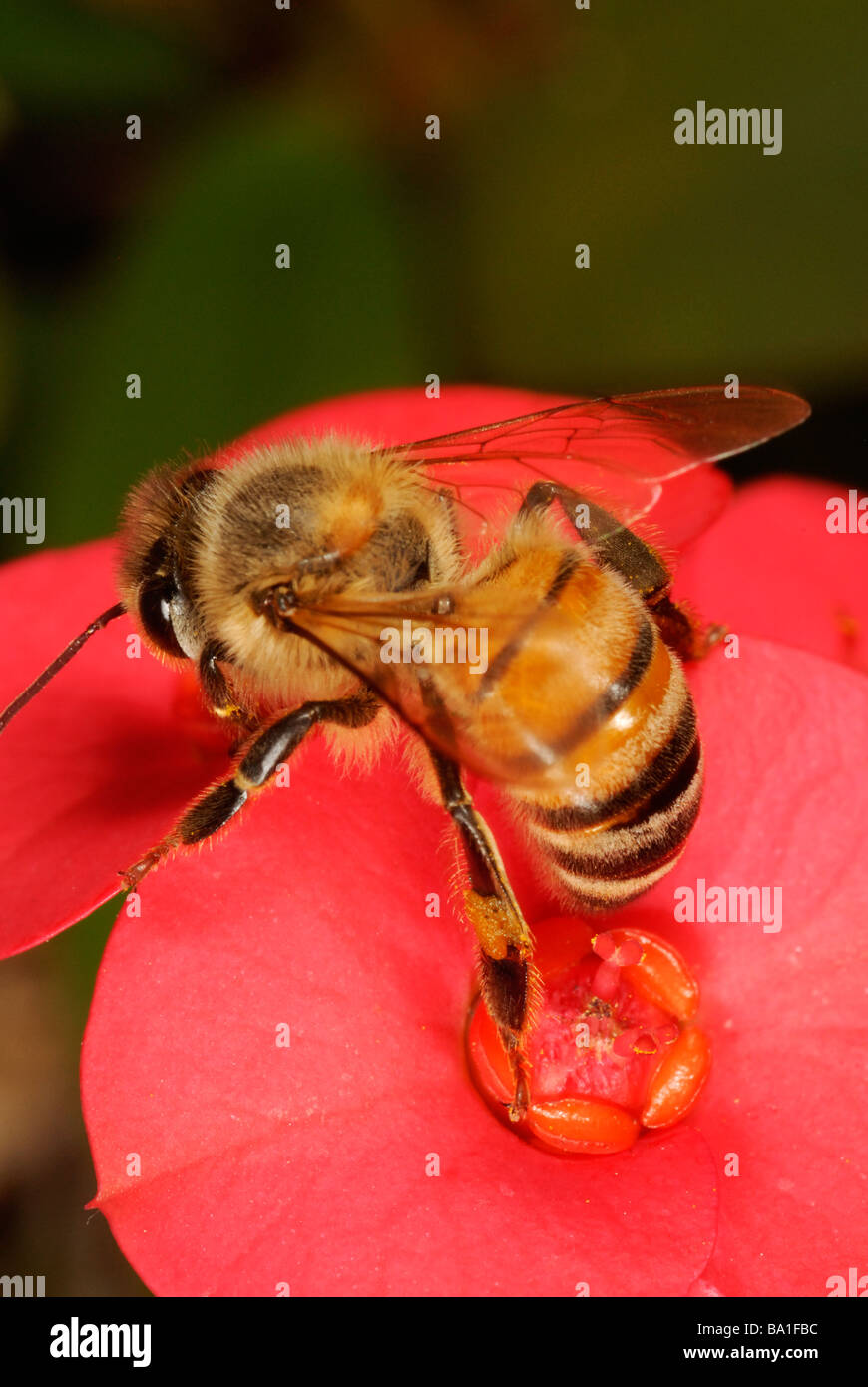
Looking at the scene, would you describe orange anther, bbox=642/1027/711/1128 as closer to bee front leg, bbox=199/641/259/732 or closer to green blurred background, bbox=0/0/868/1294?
bee front leg, bbox=199/641/259/732

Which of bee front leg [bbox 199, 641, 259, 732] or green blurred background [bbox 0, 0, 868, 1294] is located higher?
green blurred background [bbox 0, 0, 868, 1294]

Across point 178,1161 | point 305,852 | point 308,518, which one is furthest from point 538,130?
point 178,1161

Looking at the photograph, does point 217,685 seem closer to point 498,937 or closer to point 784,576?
point 498,937

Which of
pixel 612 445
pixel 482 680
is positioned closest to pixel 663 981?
pixel 482 680

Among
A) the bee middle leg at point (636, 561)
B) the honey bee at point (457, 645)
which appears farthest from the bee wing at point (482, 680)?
the bee middle leg at point (636, 561)

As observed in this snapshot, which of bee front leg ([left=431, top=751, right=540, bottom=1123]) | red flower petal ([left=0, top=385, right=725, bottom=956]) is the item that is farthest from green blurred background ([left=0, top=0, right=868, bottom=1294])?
bee front leg ([left=431, top=751, right=540, bottom=1123])

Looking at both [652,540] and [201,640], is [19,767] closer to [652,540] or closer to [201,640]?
[201,640]
